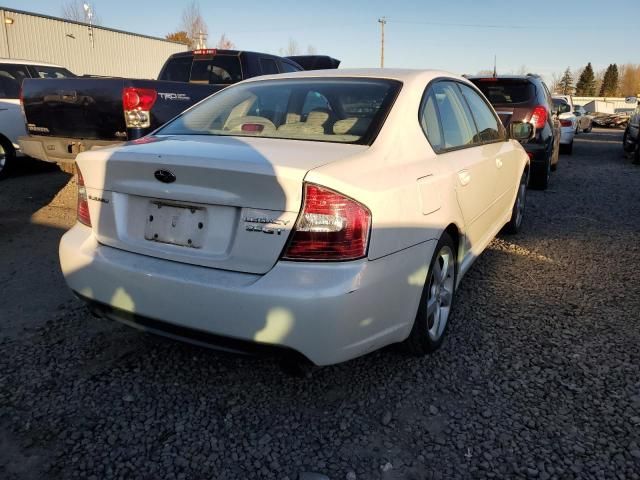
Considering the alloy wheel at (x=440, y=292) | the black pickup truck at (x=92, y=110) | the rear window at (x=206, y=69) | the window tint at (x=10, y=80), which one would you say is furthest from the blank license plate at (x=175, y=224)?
the window tint at (x=10, y=80)

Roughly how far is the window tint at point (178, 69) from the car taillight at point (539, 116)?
16.6ft

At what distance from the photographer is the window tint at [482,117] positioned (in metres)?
3.99

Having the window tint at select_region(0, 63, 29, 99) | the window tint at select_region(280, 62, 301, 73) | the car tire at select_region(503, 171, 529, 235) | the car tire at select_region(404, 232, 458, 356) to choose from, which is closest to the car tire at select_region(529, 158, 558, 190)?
the car tire at select_region(503, 171, 529, 235)

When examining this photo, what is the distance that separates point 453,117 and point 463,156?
0.36m

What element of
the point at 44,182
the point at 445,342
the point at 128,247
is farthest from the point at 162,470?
the point at 44,182

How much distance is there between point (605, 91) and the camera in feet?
275

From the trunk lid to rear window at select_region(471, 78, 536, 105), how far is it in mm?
6011

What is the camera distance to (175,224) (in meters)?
2.32

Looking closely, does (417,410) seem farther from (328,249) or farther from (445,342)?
(328,249)

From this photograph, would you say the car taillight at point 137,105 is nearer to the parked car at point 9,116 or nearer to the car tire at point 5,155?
the parked car at point 9,116

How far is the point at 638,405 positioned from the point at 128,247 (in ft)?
8.22

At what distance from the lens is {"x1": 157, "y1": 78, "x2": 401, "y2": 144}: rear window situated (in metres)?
2.78

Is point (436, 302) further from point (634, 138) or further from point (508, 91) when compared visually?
point (634, 138)

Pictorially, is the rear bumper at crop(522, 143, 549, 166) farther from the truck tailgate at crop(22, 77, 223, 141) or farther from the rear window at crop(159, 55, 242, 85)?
the truck tailgate at crop(22, 77, 223, 141)
